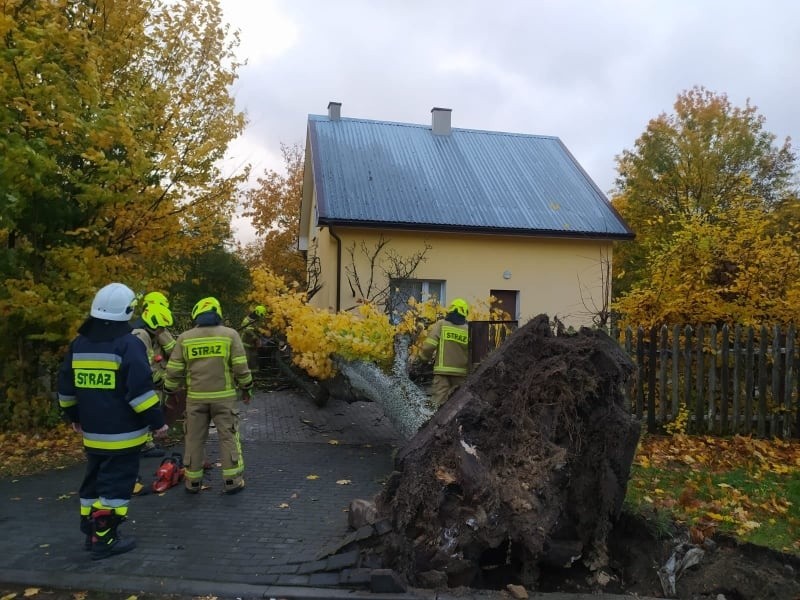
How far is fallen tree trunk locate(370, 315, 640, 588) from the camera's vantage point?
3775 millimetres

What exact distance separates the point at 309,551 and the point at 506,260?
12.0m

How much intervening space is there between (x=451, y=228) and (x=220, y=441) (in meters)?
9.93

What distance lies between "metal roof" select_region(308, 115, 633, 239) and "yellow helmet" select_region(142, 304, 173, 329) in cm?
742

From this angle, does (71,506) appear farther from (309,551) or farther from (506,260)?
(506,260)

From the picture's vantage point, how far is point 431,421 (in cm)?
430

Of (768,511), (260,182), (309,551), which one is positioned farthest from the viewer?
(260,182)

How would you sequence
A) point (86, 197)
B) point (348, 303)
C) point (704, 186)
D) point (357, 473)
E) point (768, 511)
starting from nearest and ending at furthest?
point (768, 511) < point (357, 473) < point (86, 197) < point (348, 303) < point (704, 186)

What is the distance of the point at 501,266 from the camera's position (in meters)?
15.3

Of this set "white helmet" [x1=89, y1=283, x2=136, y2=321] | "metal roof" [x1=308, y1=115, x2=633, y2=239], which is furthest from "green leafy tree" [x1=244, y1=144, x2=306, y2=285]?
"white helmet" [x1=89, y1=283, x2=136, y2=321]

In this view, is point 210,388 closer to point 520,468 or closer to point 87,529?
point 87,529

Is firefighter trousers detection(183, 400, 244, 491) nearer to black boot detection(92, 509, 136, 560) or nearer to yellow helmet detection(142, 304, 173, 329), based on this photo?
black boot detection(92, 509, 136, 560)

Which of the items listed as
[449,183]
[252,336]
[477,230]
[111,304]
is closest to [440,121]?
[449,183]

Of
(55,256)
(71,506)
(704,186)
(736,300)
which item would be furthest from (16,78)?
(704,186)

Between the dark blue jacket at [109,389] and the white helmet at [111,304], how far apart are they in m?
0.06
